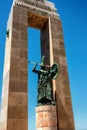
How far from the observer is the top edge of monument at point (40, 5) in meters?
14.6

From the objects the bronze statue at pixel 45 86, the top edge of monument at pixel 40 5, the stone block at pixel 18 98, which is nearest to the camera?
the stone block at pixel 18 98

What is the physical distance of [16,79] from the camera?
11500mm

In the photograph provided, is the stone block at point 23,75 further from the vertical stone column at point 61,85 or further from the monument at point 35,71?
the vertical stone column at point 61,85

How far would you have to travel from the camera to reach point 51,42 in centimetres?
1405

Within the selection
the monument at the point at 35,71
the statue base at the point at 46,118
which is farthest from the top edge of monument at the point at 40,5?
the statue base at the point at 46,118

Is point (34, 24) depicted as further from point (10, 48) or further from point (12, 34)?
point (10, 48)

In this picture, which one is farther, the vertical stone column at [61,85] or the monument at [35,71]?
the vertical stone column at [61,85]

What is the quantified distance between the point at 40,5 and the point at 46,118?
9.97 metres

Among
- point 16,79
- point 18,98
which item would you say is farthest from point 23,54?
point 18,98

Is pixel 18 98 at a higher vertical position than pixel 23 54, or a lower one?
lower

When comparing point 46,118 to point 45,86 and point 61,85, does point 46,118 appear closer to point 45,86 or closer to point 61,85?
point 45,86

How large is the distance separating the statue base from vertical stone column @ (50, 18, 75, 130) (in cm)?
130

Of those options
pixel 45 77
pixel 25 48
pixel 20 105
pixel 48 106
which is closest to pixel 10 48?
pixel 25 48

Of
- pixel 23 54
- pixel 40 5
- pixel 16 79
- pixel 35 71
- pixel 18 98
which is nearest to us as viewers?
pixel 18 98
